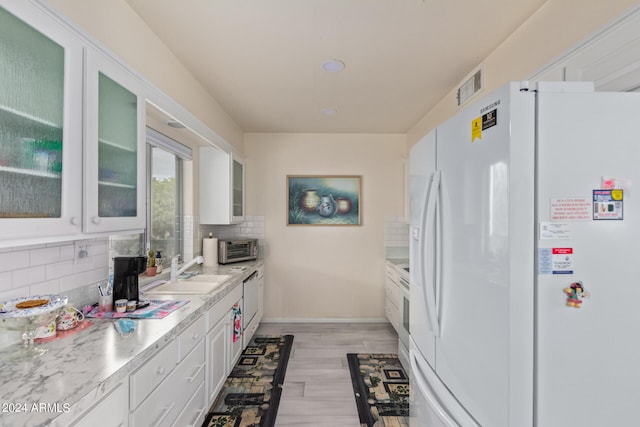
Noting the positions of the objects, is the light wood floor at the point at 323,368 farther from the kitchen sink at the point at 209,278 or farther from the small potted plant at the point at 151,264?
the small potted plant at the point at 151,264

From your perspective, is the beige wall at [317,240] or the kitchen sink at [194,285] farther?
the beige wall at [317,240]

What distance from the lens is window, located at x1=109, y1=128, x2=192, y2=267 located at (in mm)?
2436

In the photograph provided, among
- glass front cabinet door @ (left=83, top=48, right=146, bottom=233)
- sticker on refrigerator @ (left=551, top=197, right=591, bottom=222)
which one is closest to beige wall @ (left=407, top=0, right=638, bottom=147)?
sticker on refrigerator @ (left=551, top=197, right=591, bottom=222)

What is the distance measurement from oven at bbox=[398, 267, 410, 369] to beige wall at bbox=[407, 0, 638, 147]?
1.80m

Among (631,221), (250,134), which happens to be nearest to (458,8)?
(631,221)

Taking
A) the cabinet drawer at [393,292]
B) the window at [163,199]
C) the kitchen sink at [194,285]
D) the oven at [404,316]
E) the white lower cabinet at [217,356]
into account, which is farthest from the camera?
the cabinet drawer at [393,292]

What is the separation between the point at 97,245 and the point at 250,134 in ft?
9.16

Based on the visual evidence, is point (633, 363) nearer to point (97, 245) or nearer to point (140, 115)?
point (140, 115)

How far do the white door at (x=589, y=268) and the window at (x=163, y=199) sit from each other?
239 cm

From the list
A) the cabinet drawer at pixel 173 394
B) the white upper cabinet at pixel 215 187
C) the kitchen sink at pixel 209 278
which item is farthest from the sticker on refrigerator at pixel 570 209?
the white upper cabinet at pixel 215 187

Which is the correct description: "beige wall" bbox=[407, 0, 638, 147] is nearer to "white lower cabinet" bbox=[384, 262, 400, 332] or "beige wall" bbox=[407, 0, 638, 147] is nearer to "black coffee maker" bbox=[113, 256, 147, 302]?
"white lower cabinet" bbox=[384, 262, 400, 332]

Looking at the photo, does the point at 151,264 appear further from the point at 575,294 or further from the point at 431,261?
the point at 575,294

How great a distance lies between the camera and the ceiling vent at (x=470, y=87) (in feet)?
7.36

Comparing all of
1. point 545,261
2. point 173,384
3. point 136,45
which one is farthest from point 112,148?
point 545,261
